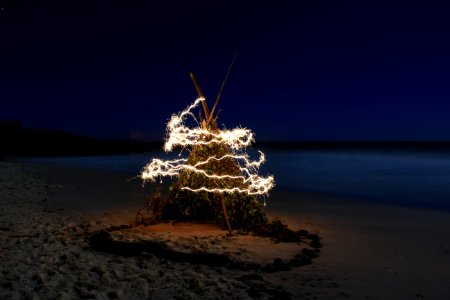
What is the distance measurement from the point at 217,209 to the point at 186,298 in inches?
129

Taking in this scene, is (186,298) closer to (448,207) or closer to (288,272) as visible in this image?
(288,272)

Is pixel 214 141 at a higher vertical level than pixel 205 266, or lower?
higher

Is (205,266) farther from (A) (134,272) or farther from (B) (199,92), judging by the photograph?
(B) (199,92)

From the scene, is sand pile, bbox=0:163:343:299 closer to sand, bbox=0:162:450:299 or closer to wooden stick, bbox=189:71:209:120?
sand, bbox=0:162:450:299

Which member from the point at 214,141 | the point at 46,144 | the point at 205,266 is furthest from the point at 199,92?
the point at 46,144

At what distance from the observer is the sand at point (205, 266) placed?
4.59m

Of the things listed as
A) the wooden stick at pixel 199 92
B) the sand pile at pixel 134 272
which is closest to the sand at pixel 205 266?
the sand pile at pixel 134 272

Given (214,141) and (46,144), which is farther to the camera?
(46,144)

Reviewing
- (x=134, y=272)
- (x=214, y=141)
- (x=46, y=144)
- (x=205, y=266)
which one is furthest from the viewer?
(x=46, y=144)

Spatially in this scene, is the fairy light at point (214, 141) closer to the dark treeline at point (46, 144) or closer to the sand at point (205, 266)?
the sand at point (205, 266)

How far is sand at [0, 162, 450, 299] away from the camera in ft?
15.0

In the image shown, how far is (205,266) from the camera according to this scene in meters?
5.41

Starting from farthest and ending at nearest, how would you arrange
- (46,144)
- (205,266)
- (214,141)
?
(46,144) < (214,141) < (205,266)

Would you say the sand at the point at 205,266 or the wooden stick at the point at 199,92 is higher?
the wooden stick at the point at 199,92
